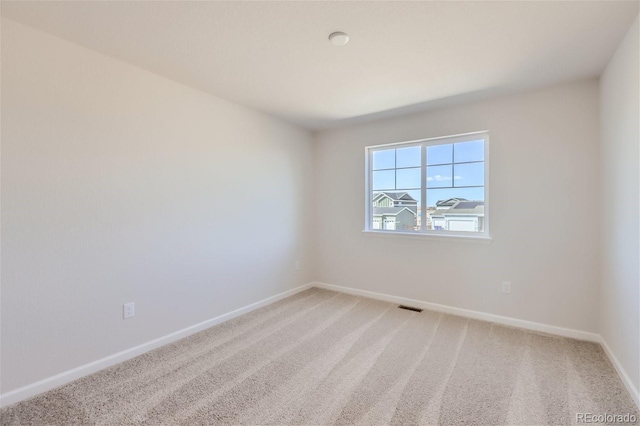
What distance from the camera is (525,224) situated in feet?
8.73

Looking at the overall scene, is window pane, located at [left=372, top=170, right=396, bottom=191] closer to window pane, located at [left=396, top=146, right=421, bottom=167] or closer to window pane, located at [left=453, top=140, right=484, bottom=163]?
window pane, located at [left=396, top=146, right=421, bottom=167]

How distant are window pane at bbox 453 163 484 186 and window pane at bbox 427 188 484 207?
7 centimetres

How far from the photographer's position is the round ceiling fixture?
176cm

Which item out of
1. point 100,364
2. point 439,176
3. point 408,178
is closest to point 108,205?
point 100,364

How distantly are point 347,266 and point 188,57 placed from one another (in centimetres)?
291

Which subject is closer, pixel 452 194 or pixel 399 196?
pixel 452 194

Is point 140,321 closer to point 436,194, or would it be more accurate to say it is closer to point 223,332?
point 223,332

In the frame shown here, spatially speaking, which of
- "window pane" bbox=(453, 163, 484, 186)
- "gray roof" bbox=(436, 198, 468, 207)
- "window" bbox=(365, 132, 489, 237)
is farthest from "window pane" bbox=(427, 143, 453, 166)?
"gray roof" bbox=(436, 198, 468, 207)

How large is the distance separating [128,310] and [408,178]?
3103 mm

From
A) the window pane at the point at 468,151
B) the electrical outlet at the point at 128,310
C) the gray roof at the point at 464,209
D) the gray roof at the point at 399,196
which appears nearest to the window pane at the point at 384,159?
the gray roof at the point at 399,196

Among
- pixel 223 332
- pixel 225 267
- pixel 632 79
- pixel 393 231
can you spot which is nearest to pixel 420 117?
pixel 393 231

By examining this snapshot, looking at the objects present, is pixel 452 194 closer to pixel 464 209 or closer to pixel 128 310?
pixel 464 209

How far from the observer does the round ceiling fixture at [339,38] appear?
1761 mm

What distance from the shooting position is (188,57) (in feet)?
6.73
